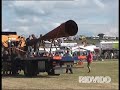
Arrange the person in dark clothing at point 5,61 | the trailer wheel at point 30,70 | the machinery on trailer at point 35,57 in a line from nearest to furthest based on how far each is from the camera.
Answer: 1. the machinery on trailer at point 35,57
2. the trailer wheel at point 30,70
3. the person in dark clothing at point 5,61

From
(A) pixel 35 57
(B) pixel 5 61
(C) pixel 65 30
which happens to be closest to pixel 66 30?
(C) pixel 65 30

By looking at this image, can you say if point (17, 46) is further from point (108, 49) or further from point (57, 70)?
point (108, 49)

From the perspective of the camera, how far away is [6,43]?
23.1 metres

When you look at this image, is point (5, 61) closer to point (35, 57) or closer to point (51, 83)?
point (35, 57)

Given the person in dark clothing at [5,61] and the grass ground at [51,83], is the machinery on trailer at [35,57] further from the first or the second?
the grass ground at [51,83]

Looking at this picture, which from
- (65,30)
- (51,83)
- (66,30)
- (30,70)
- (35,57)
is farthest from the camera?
(30,70)

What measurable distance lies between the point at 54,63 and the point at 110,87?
248 inches

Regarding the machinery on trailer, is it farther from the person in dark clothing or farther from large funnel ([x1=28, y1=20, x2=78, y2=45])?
the person in dark clothing

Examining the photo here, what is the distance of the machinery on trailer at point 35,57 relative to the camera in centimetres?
1886

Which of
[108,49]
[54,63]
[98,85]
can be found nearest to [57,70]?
[54,63]

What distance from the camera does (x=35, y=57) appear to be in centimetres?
2055

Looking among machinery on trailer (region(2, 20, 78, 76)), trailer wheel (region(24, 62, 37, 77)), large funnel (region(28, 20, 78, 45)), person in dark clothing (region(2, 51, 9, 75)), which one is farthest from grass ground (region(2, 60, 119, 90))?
person in dark clothing (region(2, 51, 9, 75))

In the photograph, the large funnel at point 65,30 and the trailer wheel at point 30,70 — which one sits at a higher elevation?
the large funnel at point 65,30

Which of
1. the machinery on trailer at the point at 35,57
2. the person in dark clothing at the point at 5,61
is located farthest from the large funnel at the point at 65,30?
the person in dark clothing at the point at 5,61
